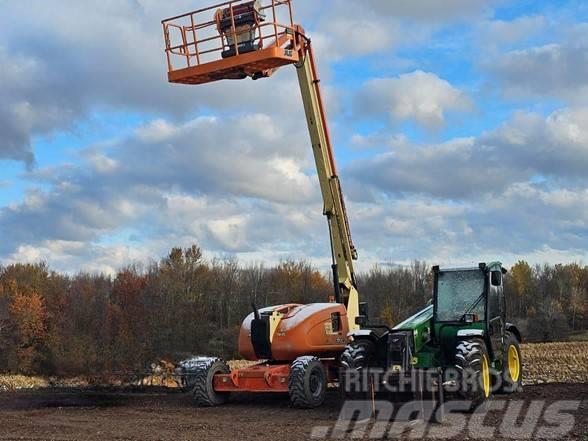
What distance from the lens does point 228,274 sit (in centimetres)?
7631

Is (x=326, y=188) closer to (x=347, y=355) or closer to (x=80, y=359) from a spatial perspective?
(x=347, y=355)

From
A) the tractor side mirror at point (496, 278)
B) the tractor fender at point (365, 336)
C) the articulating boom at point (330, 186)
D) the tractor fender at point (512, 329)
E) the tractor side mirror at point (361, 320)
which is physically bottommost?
the tractor fender at point (512, 329)

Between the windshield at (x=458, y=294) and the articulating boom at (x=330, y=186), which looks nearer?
the windshield at (x=458, y=294)

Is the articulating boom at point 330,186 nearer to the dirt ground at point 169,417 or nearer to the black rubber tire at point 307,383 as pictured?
the black rubber tire at point 307,383

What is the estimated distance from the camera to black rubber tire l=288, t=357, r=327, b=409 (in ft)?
45.3

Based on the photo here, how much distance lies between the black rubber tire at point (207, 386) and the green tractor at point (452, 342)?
328cm

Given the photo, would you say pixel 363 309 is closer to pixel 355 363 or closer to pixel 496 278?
pixel 355 363

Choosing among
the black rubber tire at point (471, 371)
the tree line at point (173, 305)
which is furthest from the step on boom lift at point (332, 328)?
the tree line at point (173, 305)

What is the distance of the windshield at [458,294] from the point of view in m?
13.7

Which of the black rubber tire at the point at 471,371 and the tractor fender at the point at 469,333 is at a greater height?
the tractor fender at the point at 469,333

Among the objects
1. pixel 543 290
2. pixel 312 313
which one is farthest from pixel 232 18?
pixel 543 290

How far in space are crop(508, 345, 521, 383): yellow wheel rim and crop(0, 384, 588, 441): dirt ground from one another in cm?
39

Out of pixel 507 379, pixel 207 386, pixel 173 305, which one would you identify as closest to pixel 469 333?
→ pixel 507 379

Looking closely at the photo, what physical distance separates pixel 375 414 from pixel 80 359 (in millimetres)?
32851
